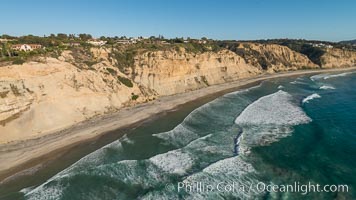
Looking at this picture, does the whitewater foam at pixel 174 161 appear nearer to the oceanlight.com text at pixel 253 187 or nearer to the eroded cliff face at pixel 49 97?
the oceanlight.com text at pixel 253 187

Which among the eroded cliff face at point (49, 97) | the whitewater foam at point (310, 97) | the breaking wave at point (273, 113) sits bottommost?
the whitewater foam at point (310, 97)

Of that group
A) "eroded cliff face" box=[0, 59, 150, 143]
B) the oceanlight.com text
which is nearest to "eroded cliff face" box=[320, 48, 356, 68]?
"eroded cliff face" box=[0, 59, 150, 143]

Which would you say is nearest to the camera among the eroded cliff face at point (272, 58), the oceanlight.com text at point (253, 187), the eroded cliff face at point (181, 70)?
the oceanlight.com text at point (253, 187)

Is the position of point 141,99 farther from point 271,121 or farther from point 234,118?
point 271,121

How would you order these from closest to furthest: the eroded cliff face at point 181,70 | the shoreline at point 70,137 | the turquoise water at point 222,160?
the turquoise water at point 222,160 → the shoreline at point 70,137 → the eroded cliff face at point 181,70

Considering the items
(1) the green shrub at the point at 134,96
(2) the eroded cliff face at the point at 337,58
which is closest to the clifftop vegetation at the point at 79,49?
(1) the green shrub at the point at 134,96

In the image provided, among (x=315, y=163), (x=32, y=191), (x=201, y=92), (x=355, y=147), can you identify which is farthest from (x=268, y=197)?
(x=201, y=92)

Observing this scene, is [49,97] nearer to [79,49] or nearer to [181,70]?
[79,49]
